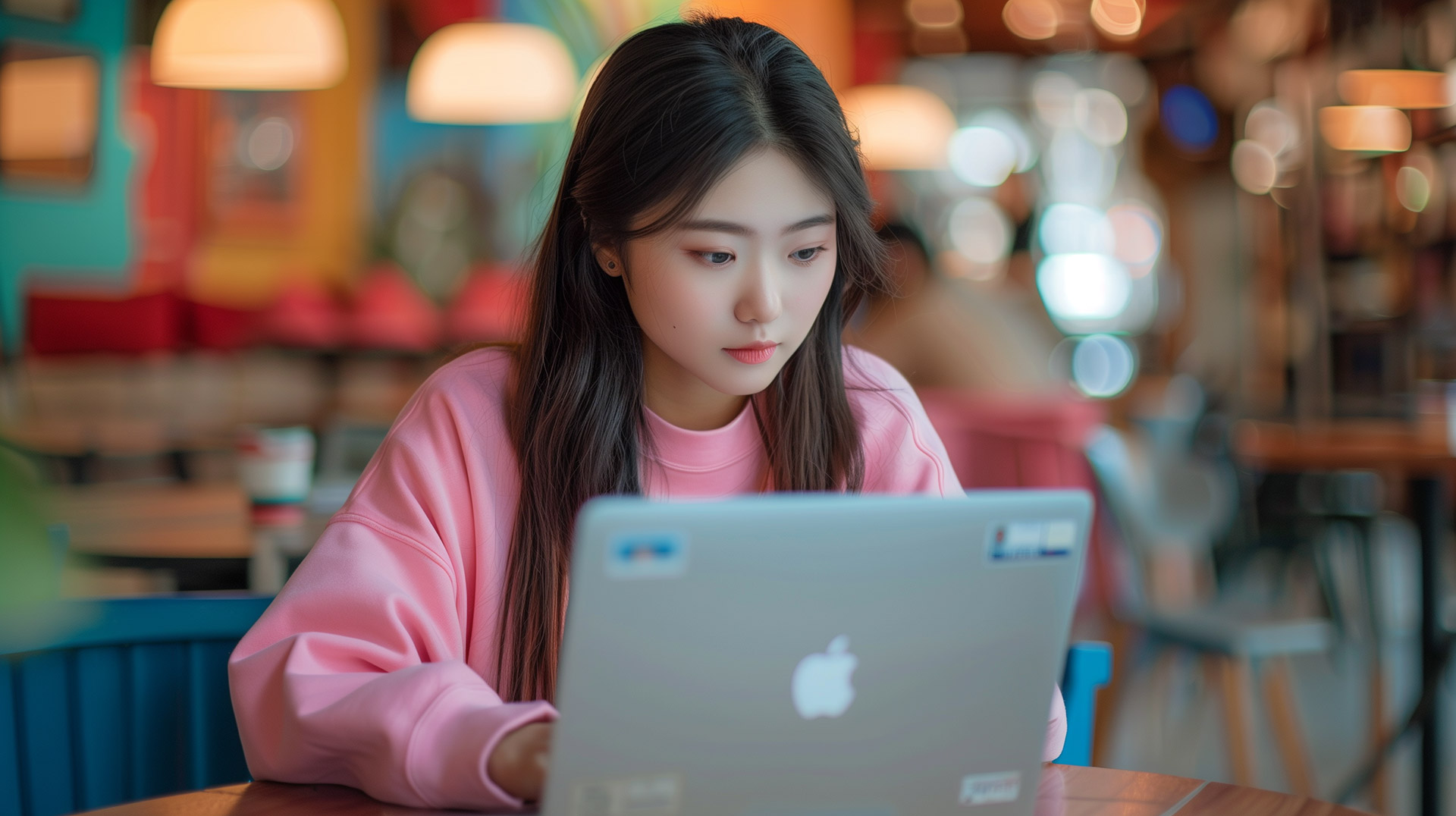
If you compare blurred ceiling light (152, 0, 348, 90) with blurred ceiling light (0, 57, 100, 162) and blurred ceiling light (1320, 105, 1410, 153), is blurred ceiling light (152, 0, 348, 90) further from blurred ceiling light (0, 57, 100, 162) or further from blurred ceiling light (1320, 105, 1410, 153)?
blurred ceiling light (1320, 105, 1410, 153)

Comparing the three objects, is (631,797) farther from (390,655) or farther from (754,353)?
(754,353)

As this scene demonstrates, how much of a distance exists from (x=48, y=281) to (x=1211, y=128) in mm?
9671

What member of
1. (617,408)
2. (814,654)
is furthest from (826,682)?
(617,408)

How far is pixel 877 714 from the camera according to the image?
2.05ft

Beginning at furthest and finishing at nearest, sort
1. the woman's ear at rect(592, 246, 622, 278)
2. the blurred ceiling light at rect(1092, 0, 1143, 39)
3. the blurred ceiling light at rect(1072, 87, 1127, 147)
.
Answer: the blurred ceiling light at rect(1072, 87, 1127, 147) < the blurred ceiling light at rect(1092, 0, 1143, 39) < the woman's ear at rect(592, 246, 622, 278)

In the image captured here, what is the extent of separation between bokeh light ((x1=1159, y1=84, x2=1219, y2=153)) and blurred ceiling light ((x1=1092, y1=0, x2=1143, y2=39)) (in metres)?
3.37

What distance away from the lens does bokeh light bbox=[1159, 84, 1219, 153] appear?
37.8 ft

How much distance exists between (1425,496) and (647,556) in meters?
2.55

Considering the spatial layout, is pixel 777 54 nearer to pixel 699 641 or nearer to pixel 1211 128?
pixel 699 641

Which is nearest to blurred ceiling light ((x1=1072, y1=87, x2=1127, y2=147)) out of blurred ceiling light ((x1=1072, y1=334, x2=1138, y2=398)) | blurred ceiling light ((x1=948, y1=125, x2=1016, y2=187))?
blurred ceiling light ((x1=948, y1=125, x2=1016, y2=187))

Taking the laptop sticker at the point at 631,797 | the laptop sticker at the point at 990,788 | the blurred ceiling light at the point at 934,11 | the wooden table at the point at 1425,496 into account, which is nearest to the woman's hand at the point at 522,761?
the laptop sticker at the point at 631,797

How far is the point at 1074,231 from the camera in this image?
44.0 feet

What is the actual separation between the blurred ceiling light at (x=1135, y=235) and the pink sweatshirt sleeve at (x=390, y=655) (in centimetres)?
1308

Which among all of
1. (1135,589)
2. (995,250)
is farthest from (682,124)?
(995,250)
